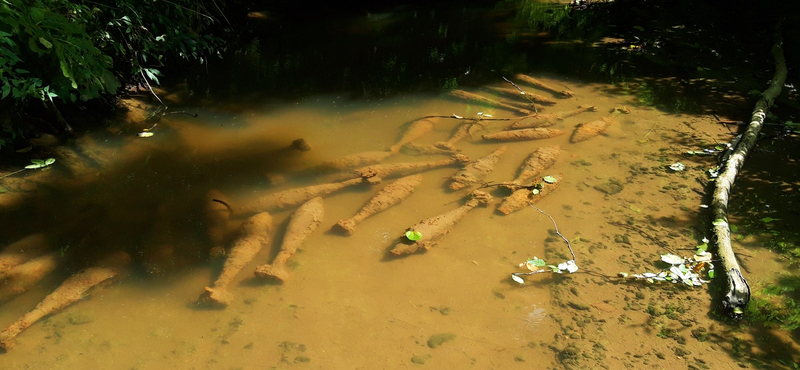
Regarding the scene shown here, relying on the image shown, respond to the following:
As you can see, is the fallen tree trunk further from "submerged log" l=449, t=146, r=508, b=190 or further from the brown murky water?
"submerged log" l=449, t=146, r=508, b=190

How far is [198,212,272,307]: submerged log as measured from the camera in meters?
3.14

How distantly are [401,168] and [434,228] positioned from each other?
1.04m

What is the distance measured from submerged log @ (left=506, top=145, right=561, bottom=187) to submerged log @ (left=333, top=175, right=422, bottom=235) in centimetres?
96

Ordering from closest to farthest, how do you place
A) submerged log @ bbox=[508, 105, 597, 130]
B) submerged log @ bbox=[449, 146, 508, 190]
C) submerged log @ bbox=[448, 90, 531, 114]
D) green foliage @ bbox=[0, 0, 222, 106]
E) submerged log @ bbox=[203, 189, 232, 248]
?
green foliage @ bbox=[0, 0, 222, 106] → submerged log @ bbox=[203, 189, 232, 248] → submerged log @ bbox=[449, 146, 508, 190] → submerged log @ bbox=[508, 105, 597, 130] → submerged log @ bbox=[448, 90, 531, 114]

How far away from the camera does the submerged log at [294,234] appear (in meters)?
3.30

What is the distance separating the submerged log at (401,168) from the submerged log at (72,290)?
2.04 m

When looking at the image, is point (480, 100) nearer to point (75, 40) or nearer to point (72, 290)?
point (75, 40)

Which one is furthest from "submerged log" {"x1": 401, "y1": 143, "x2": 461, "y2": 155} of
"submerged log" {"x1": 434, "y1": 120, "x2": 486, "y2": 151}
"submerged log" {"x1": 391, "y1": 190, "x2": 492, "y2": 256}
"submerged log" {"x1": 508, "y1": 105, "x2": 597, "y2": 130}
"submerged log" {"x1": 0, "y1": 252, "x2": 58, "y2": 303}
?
"submerged log" {"x1": 0, "y1": 252, "x2": 58, "y2": 303}

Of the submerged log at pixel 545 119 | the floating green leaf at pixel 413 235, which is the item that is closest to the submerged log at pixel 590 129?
the submerged log at pixel 545 119

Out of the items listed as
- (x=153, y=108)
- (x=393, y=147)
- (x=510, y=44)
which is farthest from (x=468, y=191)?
(x=510, y=44)

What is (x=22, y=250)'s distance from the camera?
3.47 metres

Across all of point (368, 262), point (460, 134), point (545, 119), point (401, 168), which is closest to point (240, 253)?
point (368, 262)

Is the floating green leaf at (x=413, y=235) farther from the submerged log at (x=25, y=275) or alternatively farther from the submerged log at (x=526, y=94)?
the submerged log at (x=526, y=94)

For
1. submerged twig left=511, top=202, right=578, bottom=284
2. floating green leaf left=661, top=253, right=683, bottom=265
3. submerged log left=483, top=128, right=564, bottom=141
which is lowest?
submerged twig left=511, top=202, right=578, bottom=284
